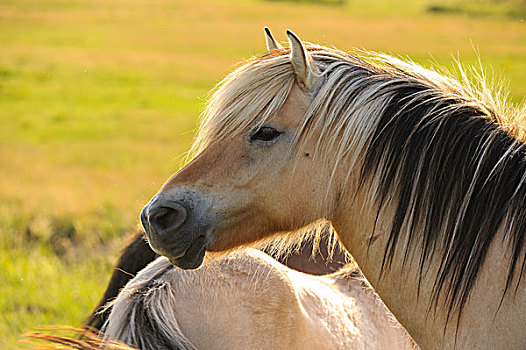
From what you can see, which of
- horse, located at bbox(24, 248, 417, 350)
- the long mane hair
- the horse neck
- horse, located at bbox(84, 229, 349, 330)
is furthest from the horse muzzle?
horse, located at bbox(84, 229, 349, 330)

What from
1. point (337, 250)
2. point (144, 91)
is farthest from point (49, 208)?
point (144, 91)

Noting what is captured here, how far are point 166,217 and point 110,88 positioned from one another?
1979cm

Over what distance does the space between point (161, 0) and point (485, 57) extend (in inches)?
676

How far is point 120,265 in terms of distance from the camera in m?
4.16

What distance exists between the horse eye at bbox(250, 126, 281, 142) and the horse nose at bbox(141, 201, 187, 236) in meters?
0.40

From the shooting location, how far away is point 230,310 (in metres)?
2.65

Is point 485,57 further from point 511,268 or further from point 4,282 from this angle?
point 511,268

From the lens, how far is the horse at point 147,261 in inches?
147

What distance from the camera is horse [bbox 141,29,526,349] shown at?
2.21 metres

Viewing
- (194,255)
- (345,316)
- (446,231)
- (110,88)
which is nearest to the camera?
(446,231)

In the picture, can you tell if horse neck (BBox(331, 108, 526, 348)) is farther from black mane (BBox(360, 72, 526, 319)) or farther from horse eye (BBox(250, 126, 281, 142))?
horse eye (BBox(250, 126, 281, 142))

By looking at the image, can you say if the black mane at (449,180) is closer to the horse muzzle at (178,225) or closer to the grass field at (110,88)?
the horse muzzle at (178,225)

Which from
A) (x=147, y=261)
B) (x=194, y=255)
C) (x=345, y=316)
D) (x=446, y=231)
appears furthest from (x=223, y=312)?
(x=147, y=261)

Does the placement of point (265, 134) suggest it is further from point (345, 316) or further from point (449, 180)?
point (345, 316)
